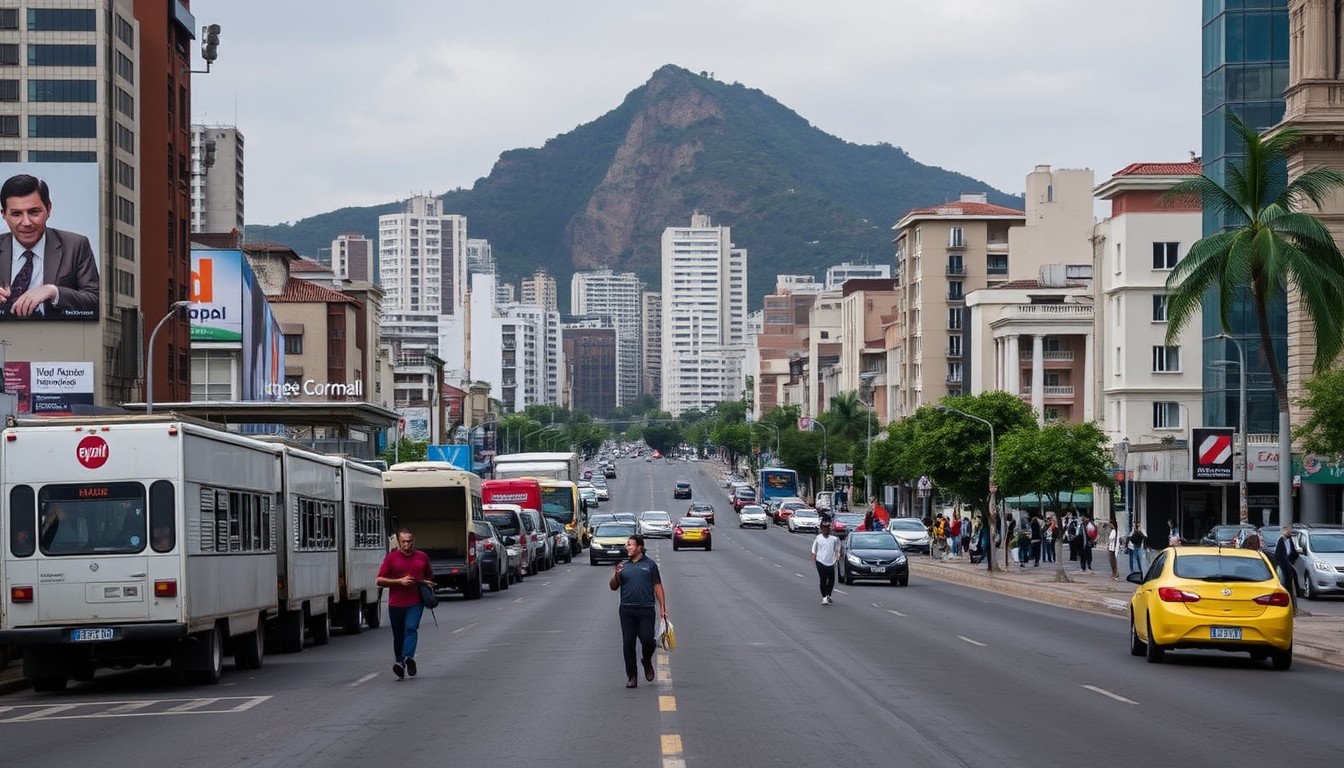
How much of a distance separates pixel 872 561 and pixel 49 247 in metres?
49.2

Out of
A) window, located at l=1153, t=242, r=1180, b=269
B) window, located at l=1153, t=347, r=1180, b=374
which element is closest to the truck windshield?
window, located at l=1153, t=242, r=1180, b=269

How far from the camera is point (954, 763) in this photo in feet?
42.9

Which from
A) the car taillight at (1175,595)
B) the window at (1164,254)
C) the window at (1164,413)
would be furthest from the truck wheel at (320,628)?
the window at (1164,413)

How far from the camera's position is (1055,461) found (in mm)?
52500

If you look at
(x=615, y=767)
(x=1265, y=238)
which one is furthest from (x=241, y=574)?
(x=1265, y=238)

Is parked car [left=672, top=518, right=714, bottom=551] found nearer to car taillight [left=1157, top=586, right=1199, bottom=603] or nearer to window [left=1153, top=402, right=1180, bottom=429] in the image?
window [left=1153, top=402, right=1180, bottom=429]

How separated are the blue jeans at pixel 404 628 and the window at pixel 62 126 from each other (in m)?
69.7

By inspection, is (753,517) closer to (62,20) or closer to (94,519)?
(62,20)

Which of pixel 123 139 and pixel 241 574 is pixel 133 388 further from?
pixel 241 574

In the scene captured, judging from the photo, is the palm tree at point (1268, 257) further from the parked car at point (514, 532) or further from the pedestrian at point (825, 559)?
the parked car at point (514, 532)

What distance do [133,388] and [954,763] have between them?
2995 inches

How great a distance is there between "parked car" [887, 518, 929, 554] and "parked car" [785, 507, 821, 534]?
73.4ft

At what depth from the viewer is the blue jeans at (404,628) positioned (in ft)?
67.4

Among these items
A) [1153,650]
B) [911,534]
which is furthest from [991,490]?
[1153,650]
